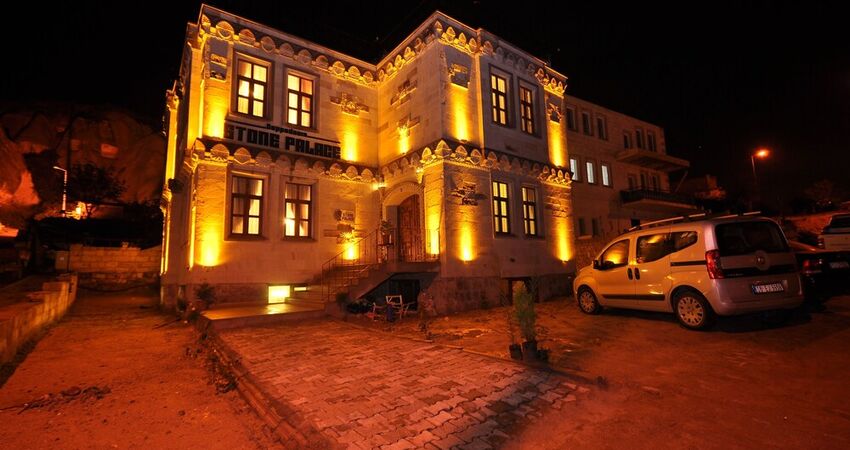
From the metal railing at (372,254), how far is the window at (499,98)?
532 cm

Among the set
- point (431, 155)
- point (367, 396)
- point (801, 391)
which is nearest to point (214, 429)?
point (367, 396)

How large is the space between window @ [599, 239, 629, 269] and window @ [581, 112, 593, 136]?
14.3m

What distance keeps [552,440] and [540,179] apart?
42.0 feet

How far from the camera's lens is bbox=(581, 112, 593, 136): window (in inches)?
845

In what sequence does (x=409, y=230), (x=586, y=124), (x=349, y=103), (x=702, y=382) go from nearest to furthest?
1. (x=702, y=382)
2. (x=409, y=230)
3. (x=349, y=103)
4. (x=586, y=124)

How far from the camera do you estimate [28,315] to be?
8.14 m

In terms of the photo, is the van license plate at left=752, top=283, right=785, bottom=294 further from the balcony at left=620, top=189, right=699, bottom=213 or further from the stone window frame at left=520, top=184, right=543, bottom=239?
the balcony at left=620, top=189, right=699, bottom=213

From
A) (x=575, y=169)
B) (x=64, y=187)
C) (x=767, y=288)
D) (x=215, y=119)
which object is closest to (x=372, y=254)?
(x=215, y=119)

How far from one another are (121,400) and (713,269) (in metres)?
9.27

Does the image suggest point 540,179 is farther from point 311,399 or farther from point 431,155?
point 311,399

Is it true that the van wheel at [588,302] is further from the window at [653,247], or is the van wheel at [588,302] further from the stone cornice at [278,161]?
the stone cornice at [278,161]

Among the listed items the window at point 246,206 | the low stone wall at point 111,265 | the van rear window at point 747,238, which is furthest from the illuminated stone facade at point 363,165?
the low stone wall at point 111,265

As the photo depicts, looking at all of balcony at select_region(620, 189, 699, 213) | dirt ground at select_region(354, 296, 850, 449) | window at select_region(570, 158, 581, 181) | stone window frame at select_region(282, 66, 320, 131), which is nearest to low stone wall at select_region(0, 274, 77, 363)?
dirt ground at select_region(354, 296, 850, 449)

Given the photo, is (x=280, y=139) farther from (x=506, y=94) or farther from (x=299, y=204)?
(x=506, y=94)
